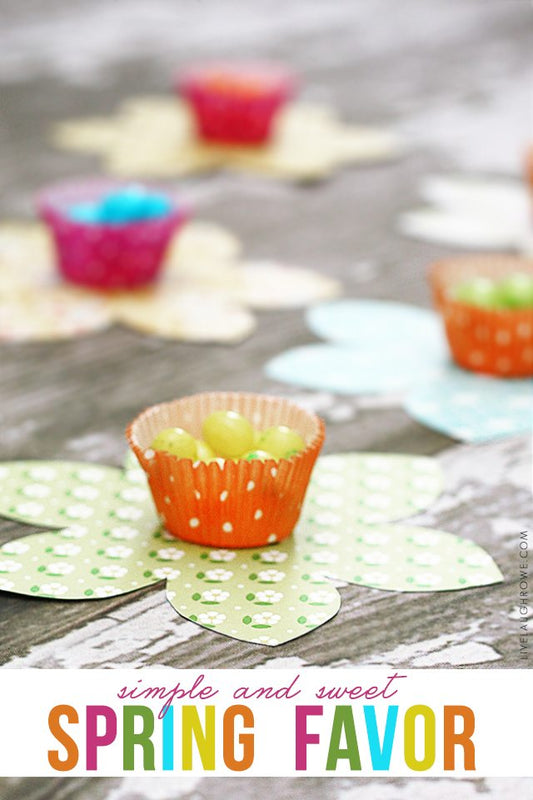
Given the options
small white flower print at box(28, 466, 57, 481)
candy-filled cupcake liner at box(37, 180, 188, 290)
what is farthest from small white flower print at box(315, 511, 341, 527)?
candy-filled cupcake liner at box(37, 180, 188, 290)

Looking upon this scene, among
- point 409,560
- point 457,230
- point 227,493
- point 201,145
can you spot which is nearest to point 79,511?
point 227,493

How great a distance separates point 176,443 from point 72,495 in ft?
0.75

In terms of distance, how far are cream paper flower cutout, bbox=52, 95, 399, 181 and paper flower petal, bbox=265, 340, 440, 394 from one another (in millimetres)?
1323

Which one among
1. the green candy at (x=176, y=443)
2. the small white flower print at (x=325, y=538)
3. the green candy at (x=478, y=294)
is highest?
the green candy at (x=176, y=443)

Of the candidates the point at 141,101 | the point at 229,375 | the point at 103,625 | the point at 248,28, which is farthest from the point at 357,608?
the point at 248,28


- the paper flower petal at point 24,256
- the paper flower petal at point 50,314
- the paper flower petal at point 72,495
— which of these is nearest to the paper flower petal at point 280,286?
the paper flower petal at point 50,314

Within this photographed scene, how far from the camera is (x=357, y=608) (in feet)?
5.32

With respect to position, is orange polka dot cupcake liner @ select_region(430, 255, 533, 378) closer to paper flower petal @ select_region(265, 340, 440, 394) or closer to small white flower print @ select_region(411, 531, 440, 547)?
paper flower petal @ select_region(265, 340, 440, 394)

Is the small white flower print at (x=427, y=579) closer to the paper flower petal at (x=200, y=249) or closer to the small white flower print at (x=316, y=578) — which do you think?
the small white flower print at (x=316, y=578)

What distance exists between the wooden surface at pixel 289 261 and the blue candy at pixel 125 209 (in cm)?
35

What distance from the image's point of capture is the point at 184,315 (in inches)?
104

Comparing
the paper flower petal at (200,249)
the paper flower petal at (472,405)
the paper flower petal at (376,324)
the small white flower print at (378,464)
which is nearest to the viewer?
the small white flower print at (378,464)

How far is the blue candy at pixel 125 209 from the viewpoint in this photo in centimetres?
279

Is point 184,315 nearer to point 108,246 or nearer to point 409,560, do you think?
point 108,246
